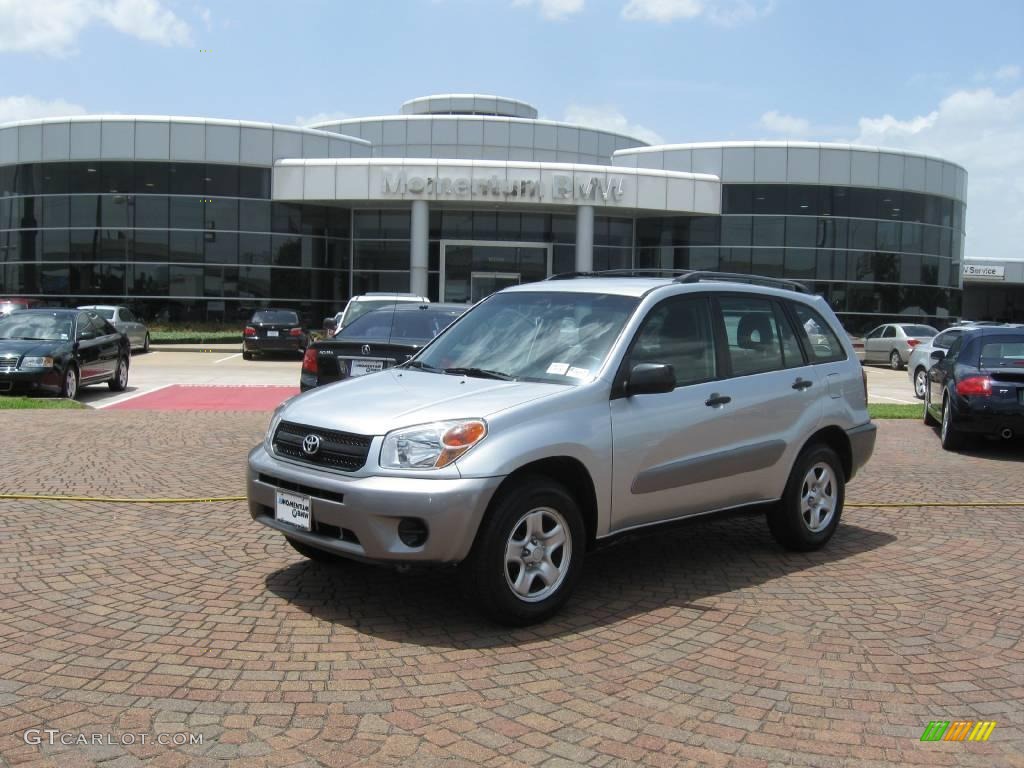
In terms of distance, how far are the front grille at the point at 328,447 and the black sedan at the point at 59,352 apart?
439 inches

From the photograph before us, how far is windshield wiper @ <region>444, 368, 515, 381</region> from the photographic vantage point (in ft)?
18.0

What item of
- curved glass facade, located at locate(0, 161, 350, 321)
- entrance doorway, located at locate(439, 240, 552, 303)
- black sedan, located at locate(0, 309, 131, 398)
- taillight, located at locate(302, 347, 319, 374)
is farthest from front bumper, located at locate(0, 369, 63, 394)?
entrance doorway, located at locate(439, 240, 552, 303)

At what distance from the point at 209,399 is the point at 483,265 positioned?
78.6 ft

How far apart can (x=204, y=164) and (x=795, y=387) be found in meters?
34.1

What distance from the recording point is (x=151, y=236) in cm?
3641

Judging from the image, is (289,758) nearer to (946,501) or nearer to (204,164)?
(946,501)

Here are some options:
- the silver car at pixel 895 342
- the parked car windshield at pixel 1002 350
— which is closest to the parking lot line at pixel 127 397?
the parked car windshield at pixel 1002 350

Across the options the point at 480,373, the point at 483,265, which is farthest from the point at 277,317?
the point at 480,373

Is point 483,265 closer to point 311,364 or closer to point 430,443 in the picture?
point 311,364

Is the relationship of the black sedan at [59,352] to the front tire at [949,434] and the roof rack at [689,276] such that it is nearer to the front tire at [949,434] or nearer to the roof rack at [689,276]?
the roof rack at [689,276]

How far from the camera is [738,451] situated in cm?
596

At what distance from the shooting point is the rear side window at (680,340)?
5.65 meters

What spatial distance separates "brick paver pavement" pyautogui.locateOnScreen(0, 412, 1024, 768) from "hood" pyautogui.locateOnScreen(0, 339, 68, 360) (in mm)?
8404

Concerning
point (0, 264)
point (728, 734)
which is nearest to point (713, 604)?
point (728, 734)
